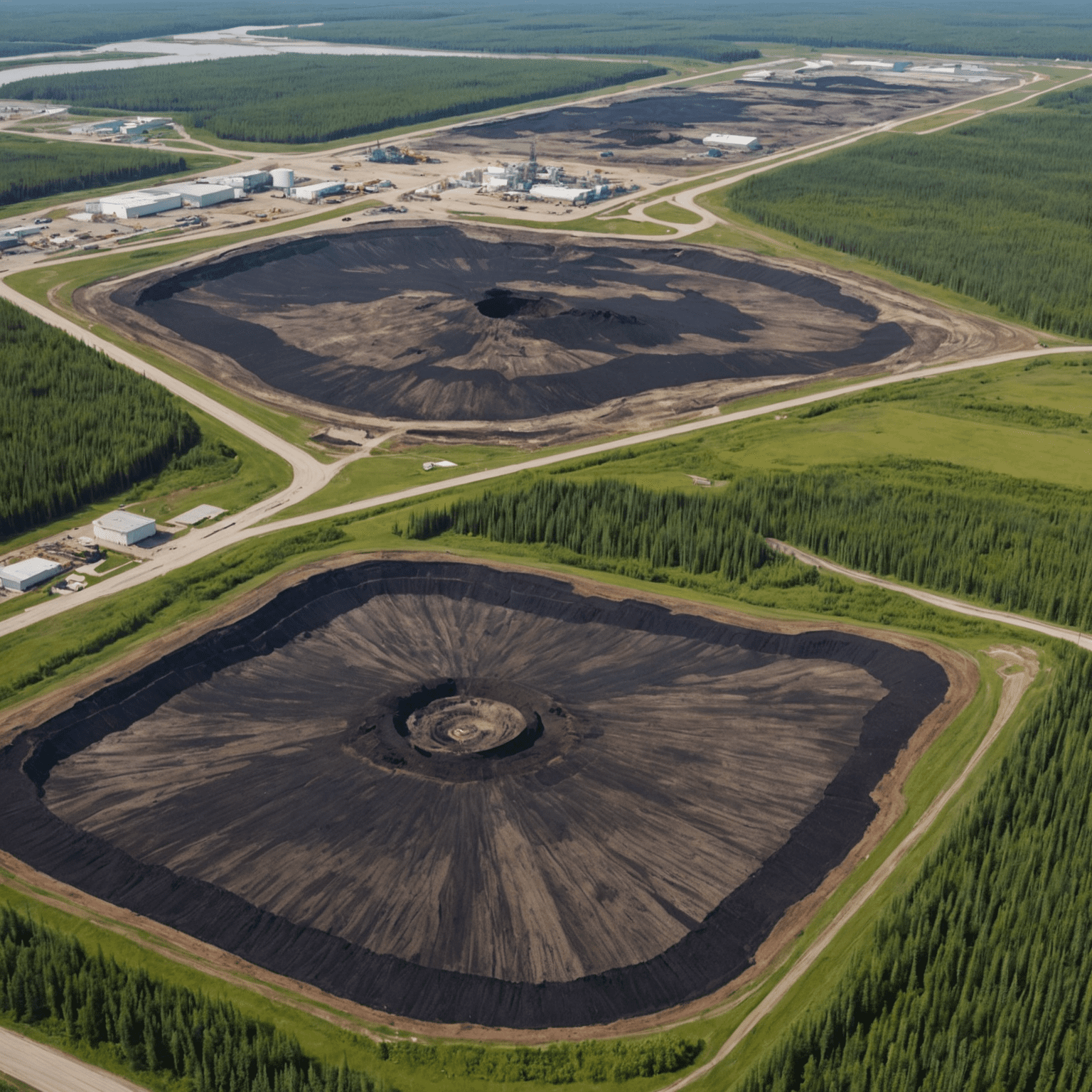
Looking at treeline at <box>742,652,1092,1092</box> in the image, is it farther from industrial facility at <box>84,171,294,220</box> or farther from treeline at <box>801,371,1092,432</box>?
industrial facility at <box>84,171,294,220</box>

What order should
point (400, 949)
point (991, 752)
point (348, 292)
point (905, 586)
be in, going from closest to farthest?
1. point (400, 949)
2. point (991, 752)
3. point (905, 586)
4. point (348, 292)

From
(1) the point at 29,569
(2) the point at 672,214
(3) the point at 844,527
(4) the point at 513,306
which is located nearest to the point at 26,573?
(1) the point at 29,569

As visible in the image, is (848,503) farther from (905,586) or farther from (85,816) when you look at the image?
(85,816)

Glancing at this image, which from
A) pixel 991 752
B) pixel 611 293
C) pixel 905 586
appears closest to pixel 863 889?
pixel 991 752

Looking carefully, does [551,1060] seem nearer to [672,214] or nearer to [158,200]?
[672,214]

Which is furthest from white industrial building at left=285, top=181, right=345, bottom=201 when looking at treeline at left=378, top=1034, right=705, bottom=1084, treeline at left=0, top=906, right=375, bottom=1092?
treeline at left=378, top=1034, right=705, bottom=1084

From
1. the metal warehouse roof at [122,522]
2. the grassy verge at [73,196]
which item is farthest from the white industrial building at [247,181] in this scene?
the metal warehouse roof at [122,522]
